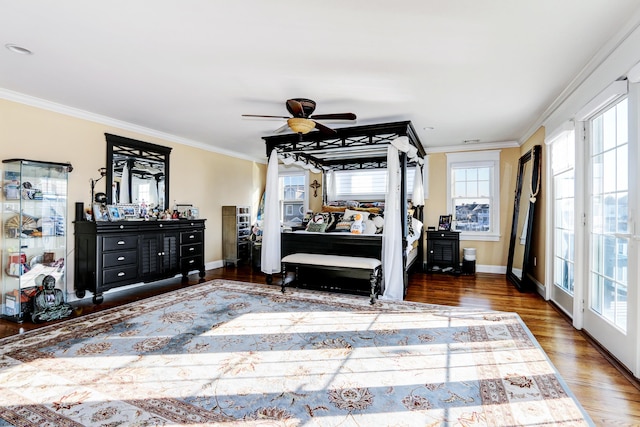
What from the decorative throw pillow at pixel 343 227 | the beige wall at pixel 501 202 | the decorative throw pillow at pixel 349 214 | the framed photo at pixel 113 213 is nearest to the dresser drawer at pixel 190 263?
the framed photo at pixel 113 213

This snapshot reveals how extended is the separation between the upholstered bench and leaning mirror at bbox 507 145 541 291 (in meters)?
→ 2.33

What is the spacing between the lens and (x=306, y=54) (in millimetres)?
2697

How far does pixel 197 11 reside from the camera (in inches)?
84.0

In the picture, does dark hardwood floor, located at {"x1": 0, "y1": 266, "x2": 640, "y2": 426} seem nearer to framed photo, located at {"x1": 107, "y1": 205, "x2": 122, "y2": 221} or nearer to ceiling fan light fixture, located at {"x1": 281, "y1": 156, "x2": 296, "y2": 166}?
framed photo, located at {"x1": 107, "y1": 205, "x2": 122, "y2": 221}

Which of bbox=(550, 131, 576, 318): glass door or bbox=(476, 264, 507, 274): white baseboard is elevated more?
bbox=(550, 131, 576, 318): glass door

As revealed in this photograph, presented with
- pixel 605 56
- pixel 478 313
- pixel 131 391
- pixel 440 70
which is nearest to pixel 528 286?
pixel 478 313

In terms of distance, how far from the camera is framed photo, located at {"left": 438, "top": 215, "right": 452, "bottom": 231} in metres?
6.25

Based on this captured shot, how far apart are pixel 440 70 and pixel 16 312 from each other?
4979mm

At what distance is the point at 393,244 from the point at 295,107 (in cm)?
214

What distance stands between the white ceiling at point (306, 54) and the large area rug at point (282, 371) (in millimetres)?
2442

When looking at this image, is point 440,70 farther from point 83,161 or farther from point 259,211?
point 259,211

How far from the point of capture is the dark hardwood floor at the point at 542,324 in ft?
6.44

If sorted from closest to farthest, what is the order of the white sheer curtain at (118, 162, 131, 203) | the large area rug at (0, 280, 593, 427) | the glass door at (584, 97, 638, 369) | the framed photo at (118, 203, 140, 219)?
1. the large area rug at (0, 280, 593, 427)
2. the glass door at (584, 97, 638, 369)
3. the framed photo at (118, 203, 140, 219)
4. the white sheer curtain at (118, 162, 131, 203)

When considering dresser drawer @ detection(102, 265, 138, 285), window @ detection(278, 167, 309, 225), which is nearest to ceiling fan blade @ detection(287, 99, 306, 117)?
dresser drawer @ detection(102, 265, 138, 285)
